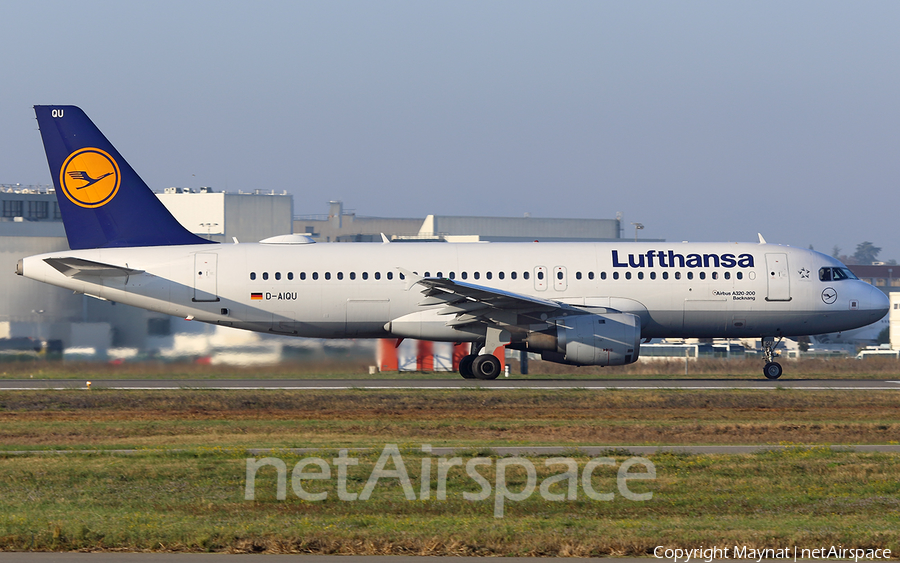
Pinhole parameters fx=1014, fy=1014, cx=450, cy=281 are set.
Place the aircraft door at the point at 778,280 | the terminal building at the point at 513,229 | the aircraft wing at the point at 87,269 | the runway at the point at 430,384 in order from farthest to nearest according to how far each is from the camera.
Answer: the terminal building at the point at 513,229 → the aircraft door at the point at 778,280 → the aircraft wing at the point at 87,269 → the runway at the point at 430,384

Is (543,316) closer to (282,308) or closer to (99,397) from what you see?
(282,308)

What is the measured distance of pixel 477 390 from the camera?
2820cm

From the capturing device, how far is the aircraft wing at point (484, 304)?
30391 mm

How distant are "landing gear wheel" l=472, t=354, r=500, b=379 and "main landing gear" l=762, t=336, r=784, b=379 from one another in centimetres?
898

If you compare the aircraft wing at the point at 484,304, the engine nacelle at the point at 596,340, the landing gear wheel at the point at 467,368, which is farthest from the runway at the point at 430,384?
the aircraft wing at the point at 484,304

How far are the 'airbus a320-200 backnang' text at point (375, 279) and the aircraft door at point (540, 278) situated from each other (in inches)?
1.3

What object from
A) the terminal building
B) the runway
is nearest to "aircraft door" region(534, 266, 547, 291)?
the runway

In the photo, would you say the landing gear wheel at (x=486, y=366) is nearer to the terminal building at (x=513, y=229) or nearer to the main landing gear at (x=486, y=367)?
the main landing gear at (x=486, y=367)

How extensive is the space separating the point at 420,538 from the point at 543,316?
21430mm

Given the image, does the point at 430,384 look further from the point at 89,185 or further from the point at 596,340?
the point at 89,185

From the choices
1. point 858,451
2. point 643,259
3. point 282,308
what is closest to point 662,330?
point 643,259

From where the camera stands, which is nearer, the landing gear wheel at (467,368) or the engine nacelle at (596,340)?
the engine nacelle at (596,340)

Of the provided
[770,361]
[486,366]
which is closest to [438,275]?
[486,366]

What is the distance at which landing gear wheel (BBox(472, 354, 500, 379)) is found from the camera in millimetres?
32219
